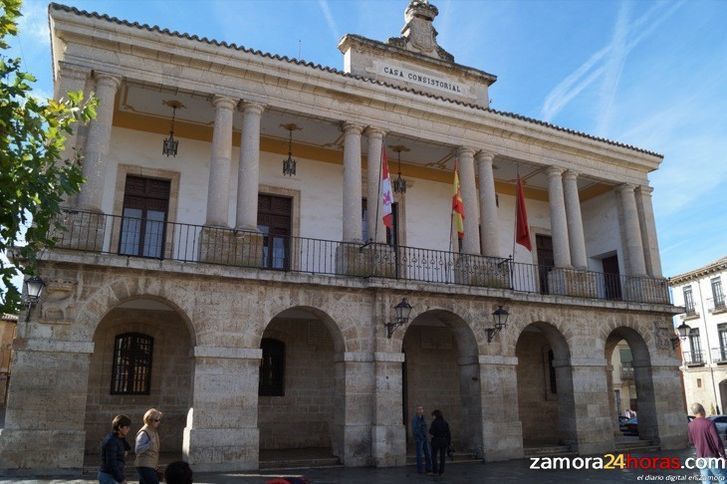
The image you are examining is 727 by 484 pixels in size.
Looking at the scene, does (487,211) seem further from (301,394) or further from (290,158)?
(301,394)

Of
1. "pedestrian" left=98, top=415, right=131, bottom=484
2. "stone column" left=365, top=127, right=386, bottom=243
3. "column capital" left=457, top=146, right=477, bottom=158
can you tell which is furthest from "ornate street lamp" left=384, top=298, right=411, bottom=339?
"pedestrian" left=98, top=415, right=131, bottom=484

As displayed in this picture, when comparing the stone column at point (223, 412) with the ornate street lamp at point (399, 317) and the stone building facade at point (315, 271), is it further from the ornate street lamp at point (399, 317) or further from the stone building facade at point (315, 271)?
the ornate street lamp at point (399, 317)

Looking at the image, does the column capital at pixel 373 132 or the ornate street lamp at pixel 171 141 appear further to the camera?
the column capital at pixel 373 132

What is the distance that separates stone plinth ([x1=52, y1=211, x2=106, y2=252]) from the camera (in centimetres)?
1047

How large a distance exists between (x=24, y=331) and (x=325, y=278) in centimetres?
541

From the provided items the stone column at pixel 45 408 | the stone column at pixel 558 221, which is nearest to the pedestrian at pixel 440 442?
the stone column at pixel 45 408

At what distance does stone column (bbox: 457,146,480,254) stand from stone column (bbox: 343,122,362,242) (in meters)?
2.85

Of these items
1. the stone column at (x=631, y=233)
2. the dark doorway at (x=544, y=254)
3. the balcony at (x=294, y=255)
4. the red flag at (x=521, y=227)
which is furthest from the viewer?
the dark doorway at (x=544, y=254)

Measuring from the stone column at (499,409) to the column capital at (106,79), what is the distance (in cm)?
964

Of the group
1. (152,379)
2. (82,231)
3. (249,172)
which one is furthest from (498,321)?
(82,231)

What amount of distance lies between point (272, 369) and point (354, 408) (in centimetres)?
345

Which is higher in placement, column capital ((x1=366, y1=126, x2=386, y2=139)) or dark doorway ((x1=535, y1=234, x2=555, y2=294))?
column capital ((x1=366, y1=126, x2=386, y2=139))

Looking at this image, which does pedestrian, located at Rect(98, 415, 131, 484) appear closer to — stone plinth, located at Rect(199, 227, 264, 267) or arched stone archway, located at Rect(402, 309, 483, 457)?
stone plinth, located at Rect(199, 227, 264, 267)

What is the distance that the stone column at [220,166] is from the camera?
11.8 metres
